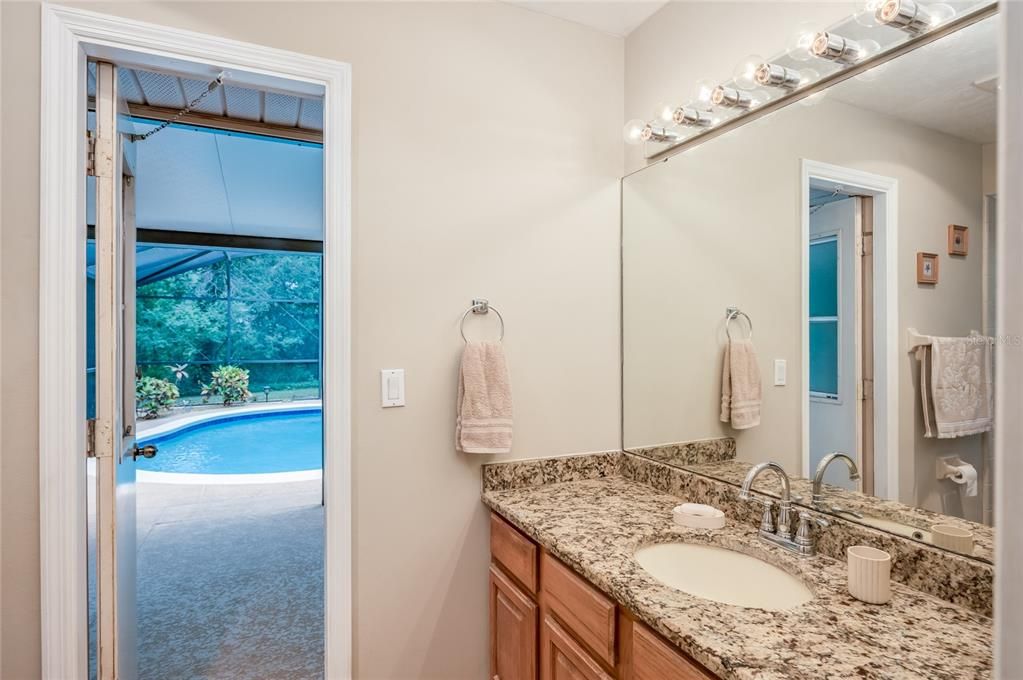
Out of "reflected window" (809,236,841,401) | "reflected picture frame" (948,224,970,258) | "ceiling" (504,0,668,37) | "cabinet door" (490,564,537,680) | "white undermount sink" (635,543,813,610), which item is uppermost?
"ceiling" (504,0,668,37)

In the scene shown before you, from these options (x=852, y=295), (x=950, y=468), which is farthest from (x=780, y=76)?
(x=950, y=468)

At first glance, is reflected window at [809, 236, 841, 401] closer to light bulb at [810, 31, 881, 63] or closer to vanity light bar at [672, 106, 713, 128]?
light bulb at [810, 31, 881, 63]

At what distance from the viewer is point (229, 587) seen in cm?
297

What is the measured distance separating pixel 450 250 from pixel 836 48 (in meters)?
1.17

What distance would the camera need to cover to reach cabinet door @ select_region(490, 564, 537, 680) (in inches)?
61.5

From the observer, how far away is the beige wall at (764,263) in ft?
3.76

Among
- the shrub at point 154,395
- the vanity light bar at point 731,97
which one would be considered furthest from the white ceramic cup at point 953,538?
the shrub at point 154,395

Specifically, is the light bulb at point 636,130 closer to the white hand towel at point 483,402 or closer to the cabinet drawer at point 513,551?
the white hand towel at point 483,402

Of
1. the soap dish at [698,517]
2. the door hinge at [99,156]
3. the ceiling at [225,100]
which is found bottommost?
the soap dish at [698,517]

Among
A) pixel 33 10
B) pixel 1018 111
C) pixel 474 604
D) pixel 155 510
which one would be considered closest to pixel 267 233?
pixel 155 510

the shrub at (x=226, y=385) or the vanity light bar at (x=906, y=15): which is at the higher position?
the vanity light bar at (x=906, y=15)

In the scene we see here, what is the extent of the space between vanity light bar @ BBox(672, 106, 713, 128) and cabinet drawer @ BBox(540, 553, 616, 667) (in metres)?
1.39

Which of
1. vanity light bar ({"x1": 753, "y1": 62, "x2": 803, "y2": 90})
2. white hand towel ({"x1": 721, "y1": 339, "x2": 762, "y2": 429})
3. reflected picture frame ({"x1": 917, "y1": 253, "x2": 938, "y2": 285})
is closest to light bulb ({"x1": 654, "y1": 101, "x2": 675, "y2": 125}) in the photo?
vanity light bar ({"x1": 753, "y1": 62, "x2": 803, "y2": 90})

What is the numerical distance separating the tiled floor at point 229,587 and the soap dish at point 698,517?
165cm
